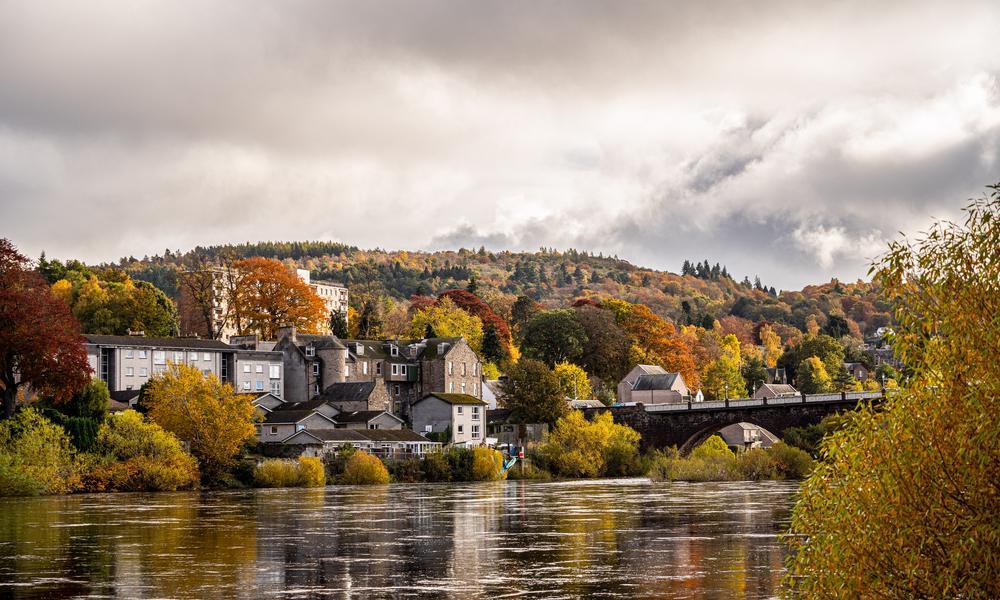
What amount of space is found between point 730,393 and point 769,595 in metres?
139

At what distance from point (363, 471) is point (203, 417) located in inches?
515

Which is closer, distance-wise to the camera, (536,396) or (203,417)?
(203,417)

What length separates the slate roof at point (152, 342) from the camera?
100412mm

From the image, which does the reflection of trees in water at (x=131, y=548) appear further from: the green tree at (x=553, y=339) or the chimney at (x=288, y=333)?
the green tree at (x=553, y=339)

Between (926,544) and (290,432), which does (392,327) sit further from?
(926,544)

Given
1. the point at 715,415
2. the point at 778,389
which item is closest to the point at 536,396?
the point at 715,415

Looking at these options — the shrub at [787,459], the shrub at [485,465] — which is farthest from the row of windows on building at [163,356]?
the shrub at [787,459]

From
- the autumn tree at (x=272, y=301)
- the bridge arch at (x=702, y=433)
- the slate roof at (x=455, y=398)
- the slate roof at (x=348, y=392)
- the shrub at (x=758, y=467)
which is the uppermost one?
the autumn tree at (x=272, y=301)

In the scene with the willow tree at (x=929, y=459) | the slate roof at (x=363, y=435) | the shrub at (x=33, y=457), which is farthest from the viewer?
the slate roof at (x=363, y=435)

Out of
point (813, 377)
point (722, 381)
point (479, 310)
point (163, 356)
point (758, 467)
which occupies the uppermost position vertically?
point (479, 310)

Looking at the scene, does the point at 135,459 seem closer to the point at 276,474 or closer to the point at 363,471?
the point at 276,474

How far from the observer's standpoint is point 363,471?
88312mm

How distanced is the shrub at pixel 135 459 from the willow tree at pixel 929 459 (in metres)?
65.5

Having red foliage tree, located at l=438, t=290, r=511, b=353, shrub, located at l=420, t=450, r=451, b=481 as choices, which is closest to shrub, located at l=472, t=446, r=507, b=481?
shrub, located at l=420, t=450, r=451, b=481
